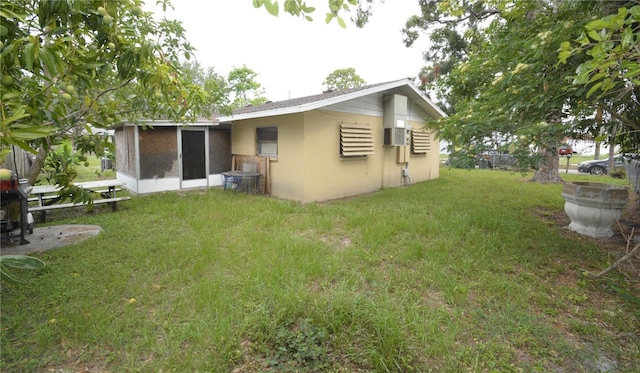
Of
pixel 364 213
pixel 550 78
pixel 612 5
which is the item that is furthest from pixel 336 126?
pixel 612 5

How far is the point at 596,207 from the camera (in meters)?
5.01

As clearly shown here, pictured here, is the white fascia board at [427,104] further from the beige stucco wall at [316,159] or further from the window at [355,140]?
the window at [355,140]

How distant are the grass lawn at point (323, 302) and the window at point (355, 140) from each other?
331cm

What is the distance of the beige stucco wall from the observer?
746 cm

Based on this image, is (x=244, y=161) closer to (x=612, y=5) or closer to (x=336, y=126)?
(x=336, y=126)

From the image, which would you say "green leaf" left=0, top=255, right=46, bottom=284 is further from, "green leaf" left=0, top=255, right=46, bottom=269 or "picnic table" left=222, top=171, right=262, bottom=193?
"picnic table" left=222, top=171, right=262, bottom=193

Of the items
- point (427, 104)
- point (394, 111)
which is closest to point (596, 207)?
point (394, 111)

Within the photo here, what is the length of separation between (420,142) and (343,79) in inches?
791

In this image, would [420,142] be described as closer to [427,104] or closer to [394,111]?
[427,104]

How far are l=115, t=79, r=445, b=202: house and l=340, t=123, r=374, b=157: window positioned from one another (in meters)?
0.03

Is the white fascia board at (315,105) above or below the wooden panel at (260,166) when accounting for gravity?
above

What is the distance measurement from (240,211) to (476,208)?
17.3 ft

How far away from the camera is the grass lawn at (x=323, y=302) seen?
220 centimetres

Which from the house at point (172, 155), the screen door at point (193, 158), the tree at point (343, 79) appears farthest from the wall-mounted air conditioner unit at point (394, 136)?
the tree at point (343, 79)
